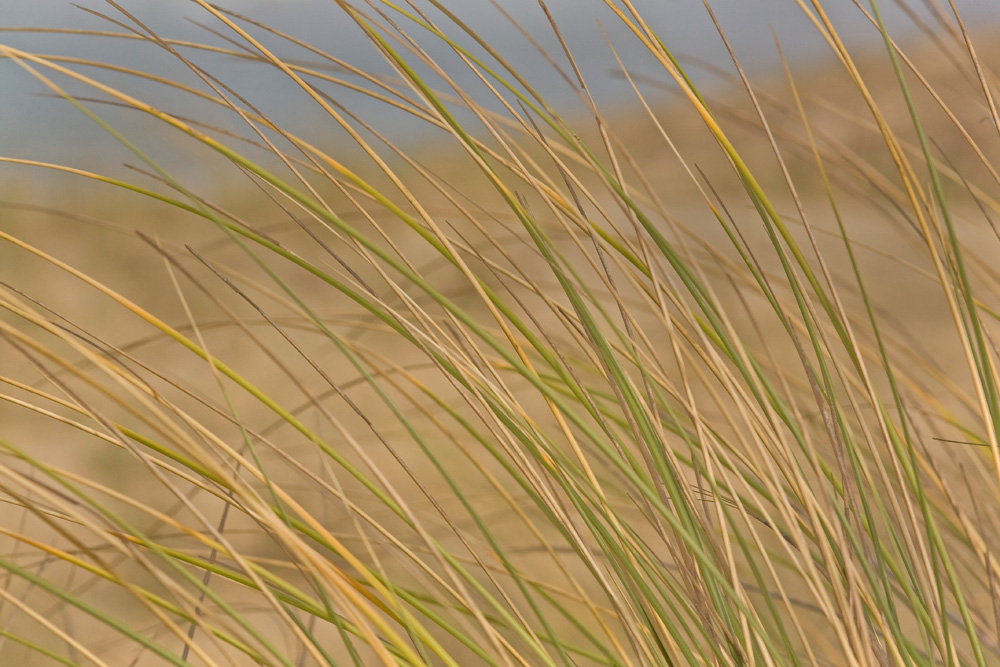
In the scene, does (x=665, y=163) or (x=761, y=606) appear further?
(x=665, y=163)

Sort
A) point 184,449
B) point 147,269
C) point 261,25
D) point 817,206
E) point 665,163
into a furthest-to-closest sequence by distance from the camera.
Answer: point 665,163, point 817,206, point 147,269, point 261,25, point 184,449

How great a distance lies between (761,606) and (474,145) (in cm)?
80

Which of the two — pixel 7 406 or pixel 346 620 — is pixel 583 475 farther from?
pixel 7 406

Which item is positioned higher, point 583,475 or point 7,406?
point 7,406

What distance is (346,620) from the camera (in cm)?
37

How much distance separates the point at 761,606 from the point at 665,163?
2836 mm

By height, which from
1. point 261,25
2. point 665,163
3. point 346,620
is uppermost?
point 665,163

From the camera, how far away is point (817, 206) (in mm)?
2730

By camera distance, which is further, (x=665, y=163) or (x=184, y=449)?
(x=665, y=163)

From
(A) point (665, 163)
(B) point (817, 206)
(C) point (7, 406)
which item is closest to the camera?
(C) point (7, 406)

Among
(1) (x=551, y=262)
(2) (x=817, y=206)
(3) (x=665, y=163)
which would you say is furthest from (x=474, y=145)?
(3) (x=665, y=163)

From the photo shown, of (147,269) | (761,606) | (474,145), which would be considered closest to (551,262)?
(474,145)

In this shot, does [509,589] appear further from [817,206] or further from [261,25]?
[817,206]

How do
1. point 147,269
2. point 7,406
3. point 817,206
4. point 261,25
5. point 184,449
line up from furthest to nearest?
point 817,206 → point 147,269 → point 7,406 → point 261,25 → point 184,449
